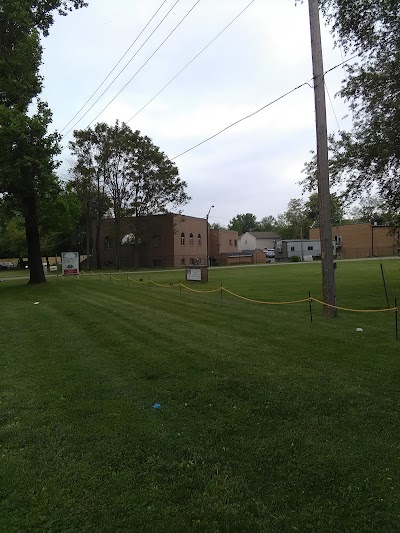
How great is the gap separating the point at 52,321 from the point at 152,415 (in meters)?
7.60

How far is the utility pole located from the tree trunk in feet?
56.7

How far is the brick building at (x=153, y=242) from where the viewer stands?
185 ft

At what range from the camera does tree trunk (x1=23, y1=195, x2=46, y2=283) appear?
23.4 meters

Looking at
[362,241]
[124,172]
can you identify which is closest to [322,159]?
[124,172]

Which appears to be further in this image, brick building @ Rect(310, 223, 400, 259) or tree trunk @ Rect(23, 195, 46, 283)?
brick building @ Rect(310, 223, 400, 259)

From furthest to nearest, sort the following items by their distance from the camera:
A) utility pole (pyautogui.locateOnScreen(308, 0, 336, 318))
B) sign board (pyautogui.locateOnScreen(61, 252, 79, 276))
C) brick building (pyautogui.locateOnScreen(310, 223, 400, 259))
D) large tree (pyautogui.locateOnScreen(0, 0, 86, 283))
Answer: brick building (pyautogui.locateOnScreen(310, 223, 400, 259)), sign board (pyautogui.locateOnScreen(61, 252, 79, 276)), large tree (pyautogui.locateOnScreen(0, 0, 86, 283)), utility pole (pyautogui.locateOnScreen(308, 0, 336, 318))

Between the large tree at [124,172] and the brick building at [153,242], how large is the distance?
7.15 feet

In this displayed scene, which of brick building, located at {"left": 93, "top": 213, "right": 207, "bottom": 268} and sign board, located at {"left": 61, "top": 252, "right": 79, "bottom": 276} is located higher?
brick building, located at {"left": 93, "top": 213, "right": 207, "bottom": 268}

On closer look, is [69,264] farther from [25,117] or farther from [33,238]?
[25,117]

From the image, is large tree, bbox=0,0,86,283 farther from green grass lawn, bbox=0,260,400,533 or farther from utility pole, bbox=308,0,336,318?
green grass lawn, bbox=0,260,400,533

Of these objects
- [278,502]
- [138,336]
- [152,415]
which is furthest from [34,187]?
[278,502]

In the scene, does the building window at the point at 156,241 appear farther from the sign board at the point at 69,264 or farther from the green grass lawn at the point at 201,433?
the green grass lawn at the point at 201,433

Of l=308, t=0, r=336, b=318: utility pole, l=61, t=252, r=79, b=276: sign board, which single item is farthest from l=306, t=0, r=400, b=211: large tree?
l=61, t=252, r=79, b=276: sign board

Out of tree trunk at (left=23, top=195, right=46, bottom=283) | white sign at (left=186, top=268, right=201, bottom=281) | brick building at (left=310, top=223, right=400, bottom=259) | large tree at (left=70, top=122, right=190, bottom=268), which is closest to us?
tree trunk at (left=23, top=195, right=46, bottom=283)
